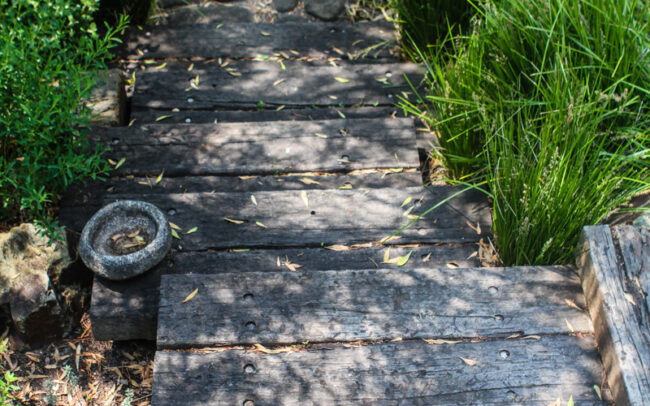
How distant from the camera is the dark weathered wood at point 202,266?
81.0 inches

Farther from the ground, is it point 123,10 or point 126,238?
point 123,10

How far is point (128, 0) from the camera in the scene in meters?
3.47

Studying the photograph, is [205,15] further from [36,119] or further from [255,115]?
[36,119]

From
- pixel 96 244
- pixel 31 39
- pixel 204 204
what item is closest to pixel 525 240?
pixel 204 204

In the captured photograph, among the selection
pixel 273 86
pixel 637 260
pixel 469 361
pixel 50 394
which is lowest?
pixel 50 394

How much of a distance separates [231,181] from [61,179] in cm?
70

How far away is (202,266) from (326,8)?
7.53ft

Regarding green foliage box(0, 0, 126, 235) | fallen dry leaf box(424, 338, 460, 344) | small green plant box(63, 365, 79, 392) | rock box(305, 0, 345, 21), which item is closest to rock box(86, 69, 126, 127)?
green foliage box(0, 0, 126, 235)

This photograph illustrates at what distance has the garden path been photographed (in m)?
1.79

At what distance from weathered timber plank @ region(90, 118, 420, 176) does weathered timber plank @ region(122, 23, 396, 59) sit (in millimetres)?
835

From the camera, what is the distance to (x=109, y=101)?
A: 2.95m

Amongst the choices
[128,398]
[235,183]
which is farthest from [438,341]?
[235,183]

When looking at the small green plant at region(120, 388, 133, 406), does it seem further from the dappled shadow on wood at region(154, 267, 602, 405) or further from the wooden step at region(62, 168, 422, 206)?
the wooden step at region(62, 168, 422, 206)

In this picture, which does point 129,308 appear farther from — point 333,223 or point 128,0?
point 128,0
